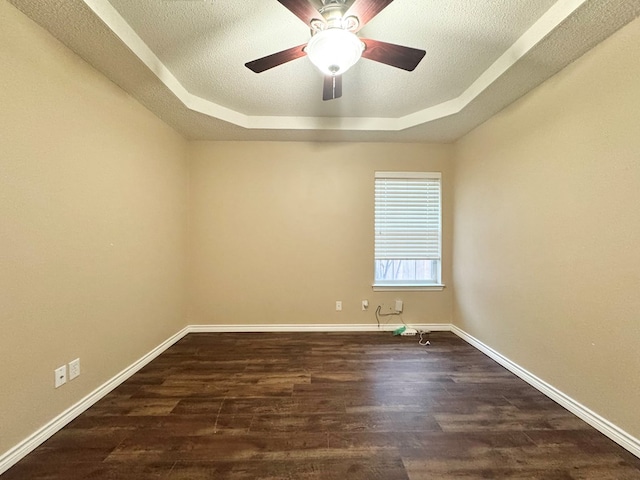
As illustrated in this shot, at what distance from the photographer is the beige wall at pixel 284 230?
139 inches

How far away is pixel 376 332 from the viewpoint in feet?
11.6

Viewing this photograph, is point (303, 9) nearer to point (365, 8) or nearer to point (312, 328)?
point (365, 8)

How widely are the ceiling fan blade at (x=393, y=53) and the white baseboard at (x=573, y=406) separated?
2500 millimetres

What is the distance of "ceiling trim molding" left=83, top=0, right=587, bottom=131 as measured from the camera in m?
1.64

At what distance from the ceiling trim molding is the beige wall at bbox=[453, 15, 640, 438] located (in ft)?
1.33

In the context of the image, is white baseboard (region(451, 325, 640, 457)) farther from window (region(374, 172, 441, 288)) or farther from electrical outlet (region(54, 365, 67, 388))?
electrical outlet (region(54, 365, 67, 388))

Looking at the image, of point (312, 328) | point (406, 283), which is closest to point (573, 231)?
point (406, 283)

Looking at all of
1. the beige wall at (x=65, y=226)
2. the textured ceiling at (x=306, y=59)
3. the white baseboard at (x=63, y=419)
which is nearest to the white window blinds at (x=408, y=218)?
the textured ceiling at (x=306, y=59)

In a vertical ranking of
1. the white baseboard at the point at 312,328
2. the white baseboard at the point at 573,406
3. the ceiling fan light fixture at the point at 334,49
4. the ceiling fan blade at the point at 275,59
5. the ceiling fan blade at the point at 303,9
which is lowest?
the white baseboard at the point at 573,406

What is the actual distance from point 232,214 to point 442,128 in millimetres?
2717

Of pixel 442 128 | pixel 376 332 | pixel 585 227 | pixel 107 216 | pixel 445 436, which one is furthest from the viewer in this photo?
pixel 376 332

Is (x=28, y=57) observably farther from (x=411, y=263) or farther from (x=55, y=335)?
(x=411, y=263)

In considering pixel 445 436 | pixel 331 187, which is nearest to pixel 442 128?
pixel 331 187

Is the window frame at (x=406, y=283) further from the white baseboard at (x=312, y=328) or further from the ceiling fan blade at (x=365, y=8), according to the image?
the ceiling fan blade at (x=365, y=8)
